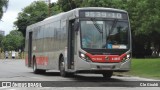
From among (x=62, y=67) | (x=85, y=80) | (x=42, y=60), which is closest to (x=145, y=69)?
(x=42, y=60)

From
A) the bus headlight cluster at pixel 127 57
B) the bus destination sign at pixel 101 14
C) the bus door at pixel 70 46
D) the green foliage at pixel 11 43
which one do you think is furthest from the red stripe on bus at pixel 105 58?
the green foliage at pixel 11 43

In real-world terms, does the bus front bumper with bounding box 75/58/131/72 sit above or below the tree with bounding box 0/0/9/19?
below

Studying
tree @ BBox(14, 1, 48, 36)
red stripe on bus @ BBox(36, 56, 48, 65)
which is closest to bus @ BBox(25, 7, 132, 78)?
red stripe on bus @ BBox(36, 56, 48, 65)

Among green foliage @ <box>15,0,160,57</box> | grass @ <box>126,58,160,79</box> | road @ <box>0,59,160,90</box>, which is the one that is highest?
green foliage @ <box>15,0,160,57</box>

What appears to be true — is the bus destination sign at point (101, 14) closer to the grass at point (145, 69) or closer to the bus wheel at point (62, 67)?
the bus wheel at point (62, 67)

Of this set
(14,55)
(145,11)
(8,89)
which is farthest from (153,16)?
(14,55)

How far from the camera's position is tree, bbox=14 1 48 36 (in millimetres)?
101356

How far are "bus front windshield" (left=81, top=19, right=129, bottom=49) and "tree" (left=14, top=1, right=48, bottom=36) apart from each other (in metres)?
78.0

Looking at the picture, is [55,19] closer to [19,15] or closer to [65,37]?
[65,37]

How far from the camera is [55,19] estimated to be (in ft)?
86.6

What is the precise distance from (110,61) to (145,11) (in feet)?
68.7

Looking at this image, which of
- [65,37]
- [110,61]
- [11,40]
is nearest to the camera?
[110,61]

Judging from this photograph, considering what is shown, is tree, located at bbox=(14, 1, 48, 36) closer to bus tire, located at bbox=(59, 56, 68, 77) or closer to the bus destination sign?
bus tire, located at bbox=(59, 56, 68, 77)

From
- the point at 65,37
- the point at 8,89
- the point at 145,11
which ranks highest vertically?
the point at 145,11
